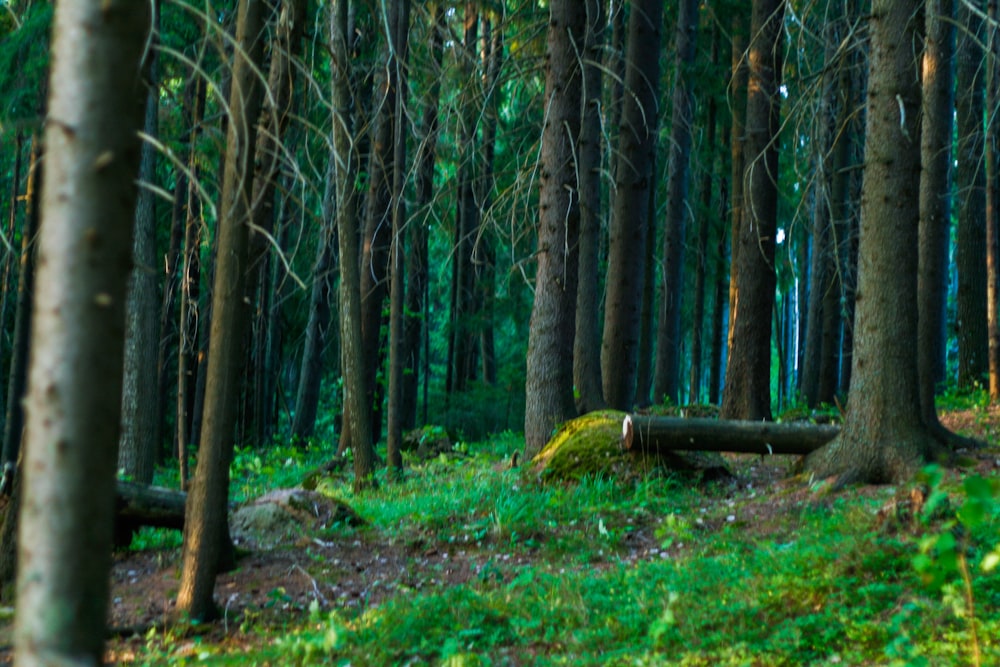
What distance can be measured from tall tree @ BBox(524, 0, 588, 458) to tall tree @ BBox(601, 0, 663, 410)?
2813mm

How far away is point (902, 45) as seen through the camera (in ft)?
27.1

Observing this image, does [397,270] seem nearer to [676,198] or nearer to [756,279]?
[756,279]

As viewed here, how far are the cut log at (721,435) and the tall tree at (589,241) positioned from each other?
284 cm

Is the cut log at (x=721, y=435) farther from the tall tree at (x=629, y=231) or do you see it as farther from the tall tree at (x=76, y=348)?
the tall tree at (x=76, y=348)

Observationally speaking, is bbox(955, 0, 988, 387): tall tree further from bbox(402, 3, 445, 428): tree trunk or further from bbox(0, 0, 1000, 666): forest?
bbox(402, 3, 445, 428): tree trunk

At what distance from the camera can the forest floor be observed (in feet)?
18.4

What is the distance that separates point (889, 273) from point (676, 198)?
10897 mm

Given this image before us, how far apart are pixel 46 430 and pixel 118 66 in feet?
3.25

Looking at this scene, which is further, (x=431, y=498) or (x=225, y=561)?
(x=431, y=498)

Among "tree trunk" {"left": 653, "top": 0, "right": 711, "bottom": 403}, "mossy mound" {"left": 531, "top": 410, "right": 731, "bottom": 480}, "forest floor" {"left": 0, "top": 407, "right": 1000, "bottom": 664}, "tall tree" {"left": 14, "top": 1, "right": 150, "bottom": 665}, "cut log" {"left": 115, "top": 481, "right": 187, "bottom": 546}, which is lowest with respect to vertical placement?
"forest floor" {"left": 0, "top": 407, "right": 1000, "bottom": 664}

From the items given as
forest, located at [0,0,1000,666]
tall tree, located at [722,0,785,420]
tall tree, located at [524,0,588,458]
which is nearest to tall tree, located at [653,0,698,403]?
forest, located at [0,0,1000,666]

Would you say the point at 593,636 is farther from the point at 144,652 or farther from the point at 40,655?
the point at 40,655

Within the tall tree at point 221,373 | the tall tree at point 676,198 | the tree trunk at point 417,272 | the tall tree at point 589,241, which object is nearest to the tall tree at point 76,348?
the tall tree at point 221,373

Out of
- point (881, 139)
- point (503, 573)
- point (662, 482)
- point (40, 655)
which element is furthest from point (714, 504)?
point (40, 655)
